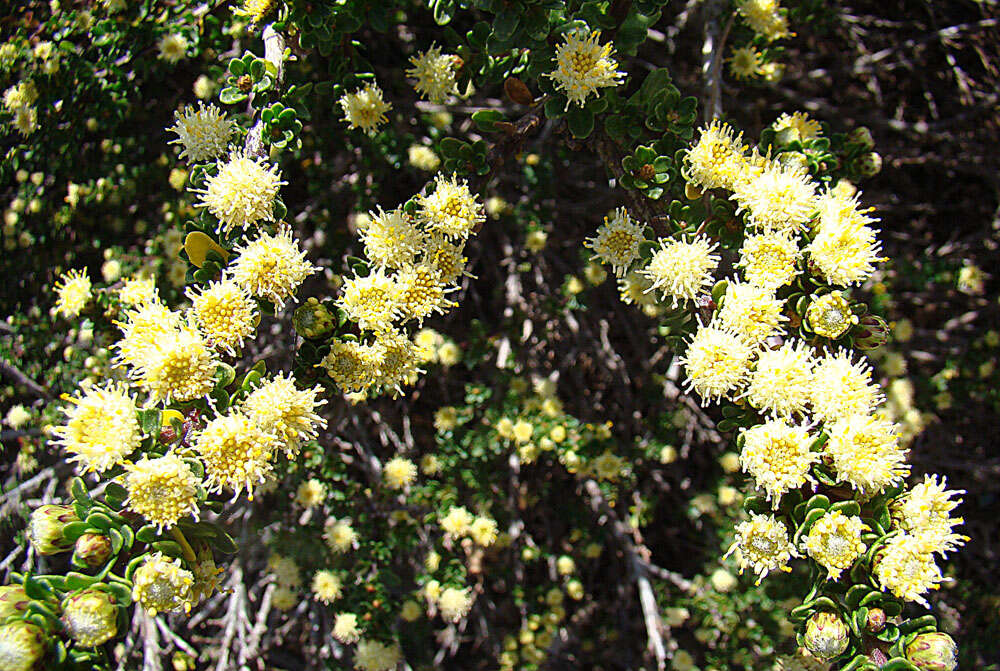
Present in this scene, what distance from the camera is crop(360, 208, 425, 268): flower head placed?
1761 mm

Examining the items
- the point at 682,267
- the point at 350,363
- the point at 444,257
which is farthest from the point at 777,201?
the point at 350,363

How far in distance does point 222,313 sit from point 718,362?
1332 mm

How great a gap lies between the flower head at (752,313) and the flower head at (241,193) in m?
1.29

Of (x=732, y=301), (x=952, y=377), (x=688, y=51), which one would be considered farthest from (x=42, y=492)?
(x=952, y=377)

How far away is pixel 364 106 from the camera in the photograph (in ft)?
6.81

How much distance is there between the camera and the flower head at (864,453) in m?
1.47

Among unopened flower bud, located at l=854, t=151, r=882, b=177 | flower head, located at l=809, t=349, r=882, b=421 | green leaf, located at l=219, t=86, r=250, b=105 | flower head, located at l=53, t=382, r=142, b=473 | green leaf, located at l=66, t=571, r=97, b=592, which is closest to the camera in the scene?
green leaf, located at l=66, t=571, r=97, b=592

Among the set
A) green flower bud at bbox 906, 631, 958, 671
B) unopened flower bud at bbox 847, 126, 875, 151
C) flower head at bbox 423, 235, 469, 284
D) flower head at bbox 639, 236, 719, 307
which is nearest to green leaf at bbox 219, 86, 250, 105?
flower head at bbox 423, 235, 469, 284

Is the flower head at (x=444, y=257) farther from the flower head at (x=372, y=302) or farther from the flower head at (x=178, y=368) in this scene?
the flower head at (x=178, y=368)

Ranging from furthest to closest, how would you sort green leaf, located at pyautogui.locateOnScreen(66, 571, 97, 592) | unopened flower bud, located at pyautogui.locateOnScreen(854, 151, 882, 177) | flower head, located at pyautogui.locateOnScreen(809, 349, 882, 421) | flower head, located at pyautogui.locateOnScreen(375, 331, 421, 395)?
1. unopened flower bud, located at pyautogui.locateOnScreen(854, 151, 882, 177)
2. flower head, located at pyautogui.locateOnScreen(375, 331, 421, 395)
3. flower head, located at pyautogui.locateOnScreen(809, 349, 882, 421)
4. green leaf, located at pyautogui.locateOnScreen(66, 571, 97, 592)

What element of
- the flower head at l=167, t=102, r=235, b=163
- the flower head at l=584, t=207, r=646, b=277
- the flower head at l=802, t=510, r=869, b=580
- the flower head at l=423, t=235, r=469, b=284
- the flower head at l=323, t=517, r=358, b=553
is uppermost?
the flower head at l=167, t=102, r=235, b=163

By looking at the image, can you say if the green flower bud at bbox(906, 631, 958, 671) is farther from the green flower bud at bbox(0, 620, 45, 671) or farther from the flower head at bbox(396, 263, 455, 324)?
the green flower bud at bbox(0, 620, 45, 671)

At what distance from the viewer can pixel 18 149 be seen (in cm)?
274

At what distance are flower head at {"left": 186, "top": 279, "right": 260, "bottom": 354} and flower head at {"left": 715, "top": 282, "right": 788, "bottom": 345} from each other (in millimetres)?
1288
